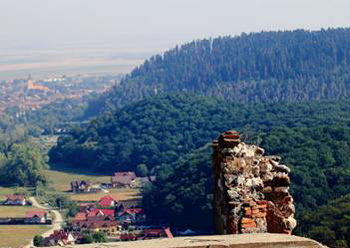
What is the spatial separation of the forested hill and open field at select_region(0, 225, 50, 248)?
6648 cm

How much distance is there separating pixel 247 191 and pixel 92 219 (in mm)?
44184

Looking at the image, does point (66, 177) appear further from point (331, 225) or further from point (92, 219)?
point (331, 225)

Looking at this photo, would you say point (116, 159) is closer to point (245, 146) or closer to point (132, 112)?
point (132, 112)

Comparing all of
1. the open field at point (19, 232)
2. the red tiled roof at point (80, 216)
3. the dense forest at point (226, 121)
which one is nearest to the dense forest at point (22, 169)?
the dense forest at point (226, 121)

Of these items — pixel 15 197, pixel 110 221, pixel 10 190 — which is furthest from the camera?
pixel 10 190

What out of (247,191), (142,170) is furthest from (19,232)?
(247,191)

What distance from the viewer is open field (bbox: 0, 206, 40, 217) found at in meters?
54.8

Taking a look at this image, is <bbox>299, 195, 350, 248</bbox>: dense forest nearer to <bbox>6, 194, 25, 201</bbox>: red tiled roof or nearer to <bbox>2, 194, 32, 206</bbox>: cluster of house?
<bbox>2, 194, 32, 206</bbox>: cluster of house

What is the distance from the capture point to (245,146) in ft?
24.6

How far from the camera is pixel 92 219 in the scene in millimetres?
50750

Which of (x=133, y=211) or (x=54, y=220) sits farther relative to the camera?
(x=133, y=211)

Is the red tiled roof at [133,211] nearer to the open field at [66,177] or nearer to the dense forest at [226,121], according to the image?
the dense forest at [226,121]

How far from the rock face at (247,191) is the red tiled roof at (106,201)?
166 feet

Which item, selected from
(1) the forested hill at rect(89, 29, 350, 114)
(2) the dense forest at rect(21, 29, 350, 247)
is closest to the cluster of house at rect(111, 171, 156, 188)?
(2) the dense forest at rect(21, 29, 350, 247)
